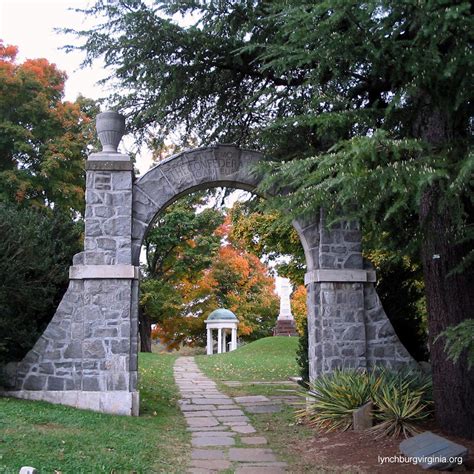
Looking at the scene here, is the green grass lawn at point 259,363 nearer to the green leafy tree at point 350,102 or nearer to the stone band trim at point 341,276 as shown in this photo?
the stone band trim at point 341,276

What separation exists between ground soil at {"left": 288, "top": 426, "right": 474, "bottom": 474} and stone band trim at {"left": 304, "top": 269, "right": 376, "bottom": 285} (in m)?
2.45

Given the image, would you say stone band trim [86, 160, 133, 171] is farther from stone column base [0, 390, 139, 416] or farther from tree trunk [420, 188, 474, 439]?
tree trunk [420, 188, 474, 439]

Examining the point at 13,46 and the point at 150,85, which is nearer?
the point at 150,85

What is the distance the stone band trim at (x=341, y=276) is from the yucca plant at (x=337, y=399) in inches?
55.3

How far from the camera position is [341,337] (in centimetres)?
836

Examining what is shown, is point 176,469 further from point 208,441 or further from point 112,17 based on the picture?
point 112,17

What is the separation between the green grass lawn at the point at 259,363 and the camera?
1382 cm

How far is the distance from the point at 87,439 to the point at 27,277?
3642 mm

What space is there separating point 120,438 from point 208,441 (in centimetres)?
103

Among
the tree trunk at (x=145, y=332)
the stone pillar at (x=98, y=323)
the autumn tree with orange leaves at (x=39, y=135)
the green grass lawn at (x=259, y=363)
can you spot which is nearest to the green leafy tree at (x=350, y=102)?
the stone pillar at (x=98, y=323)

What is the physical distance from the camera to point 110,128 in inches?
332

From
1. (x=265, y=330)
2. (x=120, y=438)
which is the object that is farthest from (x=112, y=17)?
(x=265, y=330)

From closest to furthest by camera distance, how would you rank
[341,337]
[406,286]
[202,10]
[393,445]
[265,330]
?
1. [393,445]
2. [202,10]
3. [341,337]
4. [406,286]
5. [265,330]

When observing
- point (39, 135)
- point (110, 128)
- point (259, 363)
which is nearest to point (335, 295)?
point (110, 128)
